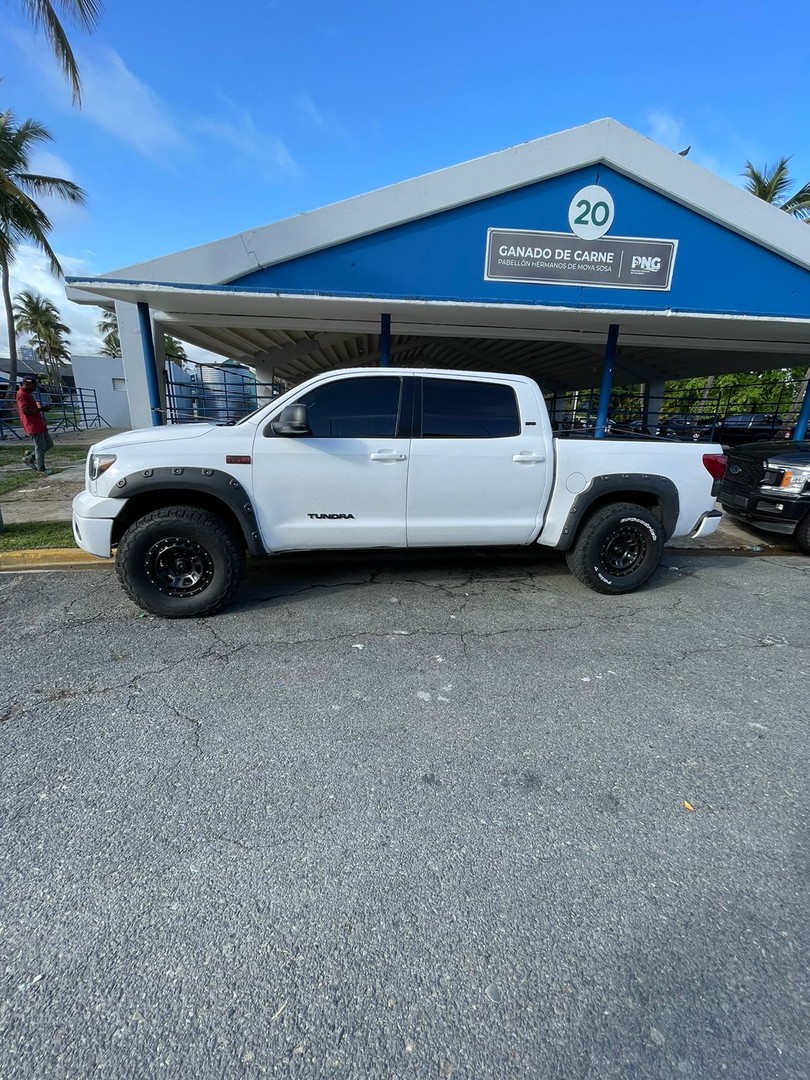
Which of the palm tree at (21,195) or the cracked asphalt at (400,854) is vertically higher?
the palm tree at (21,195)

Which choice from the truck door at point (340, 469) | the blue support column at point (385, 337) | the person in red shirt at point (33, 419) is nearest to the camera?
the truck door at point (340, 469)

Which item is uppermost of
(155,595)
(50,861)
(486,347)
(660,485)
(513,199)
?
(513,199)

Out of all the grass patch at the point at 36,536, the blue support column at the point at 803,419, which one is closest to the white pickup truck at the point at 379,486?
the grass patch at the point at 36,536

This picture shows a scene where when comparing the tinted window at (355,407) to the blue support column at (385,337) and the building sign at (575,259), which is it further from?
the building sign at (575,259)

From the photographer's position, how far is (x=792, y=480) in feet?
20.0

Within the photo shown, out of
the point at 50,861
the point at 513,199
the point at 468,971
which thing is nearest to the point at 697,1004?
the point at 468,971

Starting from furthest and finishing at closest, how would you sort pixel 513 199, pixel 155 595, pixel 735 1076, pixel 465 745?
1. pixel 513 199
2. pixel 155 595
3. pixel 465 745
4. pixel 735 1076

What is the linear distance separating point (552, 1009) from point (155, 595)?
3558 millimetres

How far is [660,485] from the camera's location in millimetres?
4449

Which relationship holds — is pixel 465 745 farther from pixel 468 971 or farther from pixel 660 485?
pixel 660 485

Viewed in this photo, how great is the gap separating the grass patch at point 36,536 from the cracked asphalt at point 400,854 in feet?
6.34

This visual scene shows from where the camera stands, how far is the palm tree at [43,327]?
4519 centimetres

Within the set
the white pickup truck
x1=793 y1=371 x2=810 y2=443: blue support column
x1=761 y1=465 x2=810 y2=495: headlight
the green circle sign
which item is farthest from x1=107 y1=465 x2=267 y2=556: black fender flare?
x1=793 y1=371 x2=810 y2=443: blue support column

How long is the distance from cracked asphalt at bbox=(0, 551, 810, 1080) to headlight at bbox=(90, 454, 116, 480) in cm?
122
